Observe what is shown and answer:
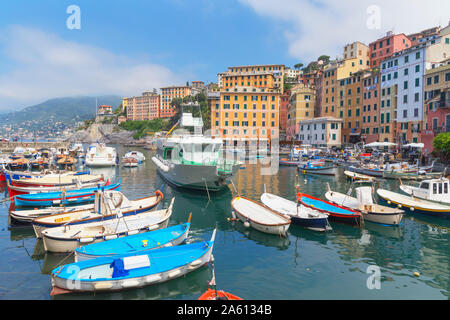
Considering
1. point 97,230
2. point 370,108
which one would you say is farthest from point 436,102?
point 97,230

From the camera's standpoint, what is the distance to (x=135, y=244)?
11.6m

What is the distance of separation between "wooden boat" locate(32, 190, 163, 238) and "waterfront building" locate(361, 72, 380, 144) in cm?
5516

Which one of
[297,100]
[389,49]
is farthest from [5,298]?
[389,49]

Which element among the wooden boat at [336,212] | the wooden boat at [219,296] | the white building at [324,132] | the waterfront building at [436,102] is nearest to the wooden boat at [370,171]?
the waterfront building at [436,102]

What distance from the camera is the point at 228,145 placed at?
71375 millimetres

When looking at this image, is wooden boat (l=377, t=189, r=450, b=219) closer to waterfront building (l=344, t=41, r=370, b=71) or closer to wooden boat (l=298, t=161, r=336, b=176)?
wooden boat (l=298, t=161, r=336, b=176)

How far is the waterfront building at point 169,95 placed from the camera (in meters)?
156

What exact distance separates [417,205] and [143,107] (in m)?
167

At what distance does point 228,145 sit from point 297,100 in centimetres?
2261

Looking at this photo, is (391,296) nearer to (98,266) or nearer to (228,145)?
(98,266)

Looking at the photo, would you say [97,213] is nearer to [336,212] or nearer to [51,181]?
[336,212]

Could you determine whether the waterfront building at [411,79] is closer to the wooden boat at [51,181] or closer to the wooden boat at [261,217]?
the wooden boat at [261,217]

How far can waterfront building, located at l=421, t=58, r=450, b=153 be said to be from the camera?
38000 mm

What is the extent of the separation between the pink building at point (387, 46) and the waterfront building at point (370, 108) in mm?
10760
